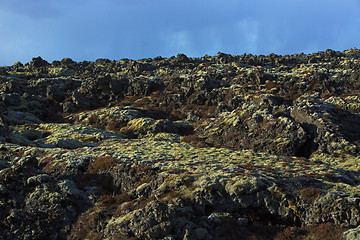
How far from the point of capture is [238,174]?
19.8 meters

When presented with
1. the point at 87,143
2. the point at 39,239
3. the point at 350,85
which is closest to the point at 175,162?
the point at 39,239

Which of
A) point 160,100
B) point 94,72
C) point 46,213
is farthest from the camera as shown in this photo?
point 94,72

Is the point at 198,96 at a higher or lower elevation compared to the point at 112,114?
higher

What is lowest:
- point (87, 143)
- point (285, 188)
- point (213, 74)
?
point (285, 188)

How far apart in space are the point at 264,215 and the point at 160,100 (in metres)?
57.7

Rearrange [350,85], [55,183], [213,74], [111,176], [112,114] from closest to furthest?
[55,183] → [111,176] → [112,114] → [350,85] → [213,74]

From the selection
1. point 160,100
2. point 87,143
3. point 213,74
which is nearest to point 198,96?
point 160,100

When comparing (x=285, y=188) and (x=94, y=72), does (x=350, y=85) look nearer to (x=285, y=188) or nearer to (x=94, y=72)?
(x=285, y=188)

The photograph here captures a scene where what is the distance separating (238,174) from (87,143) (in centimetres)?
2657

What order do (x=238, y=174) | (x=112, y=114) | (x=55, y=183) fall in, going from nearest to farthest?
(x=238, y=174)
(x=55, y=183)
(x=112, y=114)

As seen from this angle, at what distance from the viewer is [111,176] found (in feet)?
78.0

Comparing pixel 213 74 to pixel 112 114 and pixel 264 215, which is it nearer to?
pixel 112 114

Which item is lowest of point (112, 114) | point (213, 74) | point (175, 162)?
point (175, 162)

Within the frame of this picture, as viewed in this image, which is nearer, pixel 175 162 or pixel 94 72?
pixel 175 162
